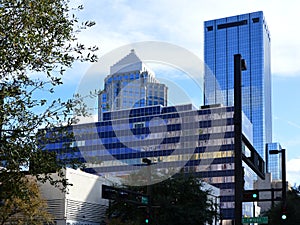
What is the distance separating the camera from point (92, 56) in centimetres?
1688

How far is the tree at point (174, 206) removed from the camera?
200ft

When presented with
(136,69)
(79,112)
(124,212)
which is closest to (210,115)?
(124,212)

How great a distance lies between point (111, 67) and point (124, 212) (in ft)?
146

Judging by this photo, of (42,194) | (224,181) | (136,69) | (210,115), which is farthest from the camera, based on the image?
(224,181)

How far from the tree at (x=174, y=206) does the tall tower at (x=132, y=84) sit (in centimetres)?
3237

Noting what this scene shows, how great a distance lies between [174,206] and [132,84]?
120 ft

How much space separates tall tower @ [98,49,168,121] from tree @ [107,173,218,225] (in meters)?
32.4

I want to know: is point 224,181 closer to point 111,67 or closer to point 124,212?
point 124,212

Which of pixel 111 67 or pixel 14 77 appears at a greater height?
pixel 111 67

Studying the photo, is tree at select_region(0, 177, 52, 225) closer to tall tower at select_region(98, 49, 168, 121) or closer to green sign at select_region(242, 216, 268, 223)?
green sign at select_region(242, 216, 268, 223)

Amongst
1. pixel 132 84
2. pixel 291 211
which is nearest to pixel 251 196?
pixel 132 84

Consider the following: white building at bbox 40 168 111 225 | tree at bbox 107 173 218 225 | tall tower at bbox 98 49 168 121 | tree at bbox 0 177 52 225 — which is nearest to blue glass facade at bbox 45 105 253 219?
white building at bbox 40 168 111 225

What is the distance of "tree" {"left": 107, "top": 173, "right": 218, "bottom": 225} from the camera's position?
61.1 metres

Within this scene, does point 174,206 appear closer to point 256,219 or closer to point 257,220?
point 256,219
